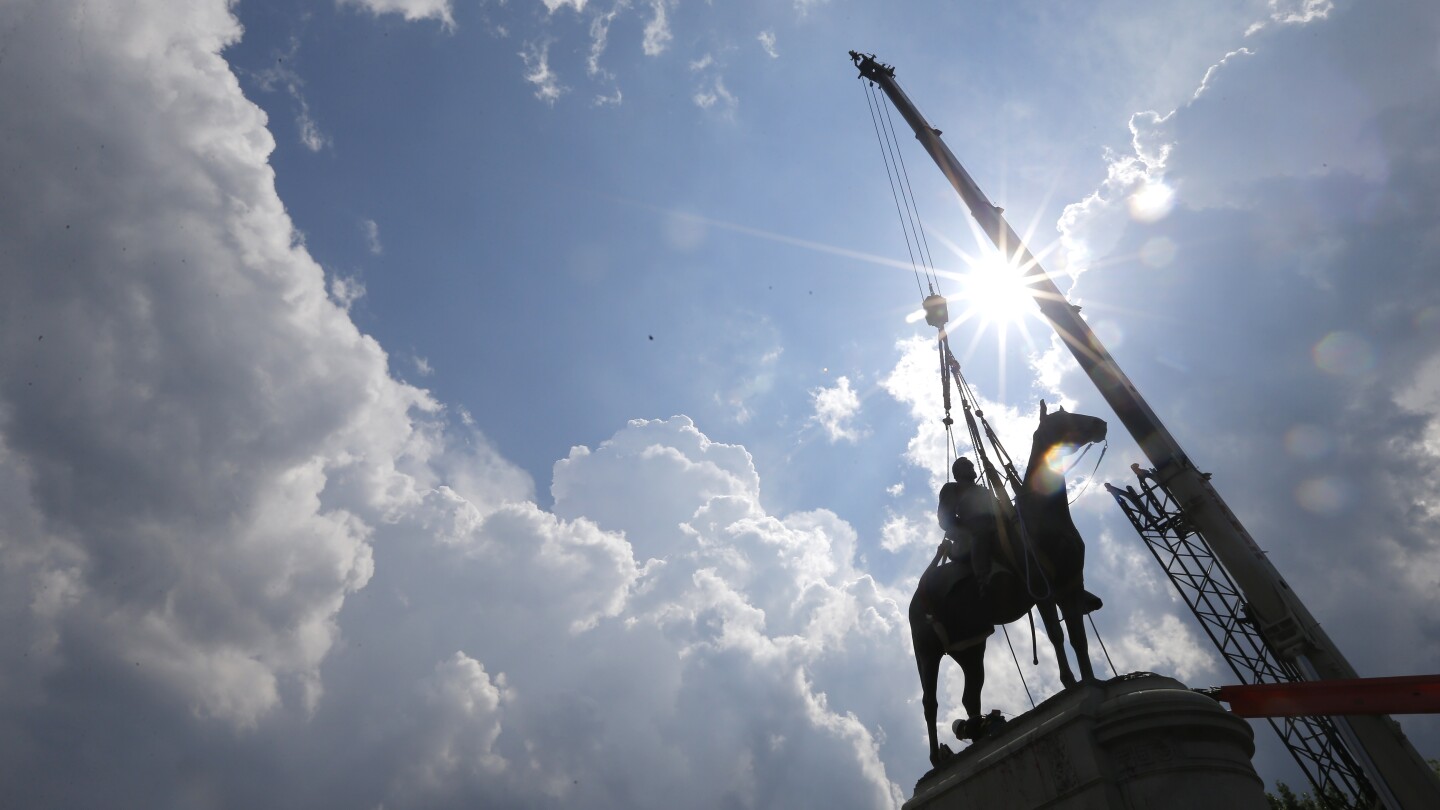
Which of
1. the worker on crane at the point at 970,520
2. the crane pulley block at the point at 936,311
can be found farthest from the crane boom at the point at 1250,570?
the worker on crane at the point at 970,520

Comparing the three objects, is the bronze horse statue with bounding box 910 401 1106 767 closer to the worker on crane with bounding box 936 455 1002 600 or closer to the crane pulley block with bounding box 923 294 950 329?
the worker on crane with bounding box 936 455 1002 600

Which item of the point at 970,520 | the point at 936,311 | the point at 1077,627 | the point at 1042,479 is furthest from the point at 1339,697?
the point at 936,311

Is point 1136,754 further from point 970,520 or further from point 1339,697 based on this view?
point 970,520

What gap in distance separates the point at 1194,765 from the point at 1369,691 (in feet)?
11.0

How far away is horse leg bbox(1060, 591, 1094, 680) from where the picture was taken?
9.35m

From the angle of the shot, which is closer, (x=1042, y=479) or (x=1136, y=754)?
(x=1136, y=754)

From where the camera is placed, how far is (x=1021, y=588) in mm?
10555

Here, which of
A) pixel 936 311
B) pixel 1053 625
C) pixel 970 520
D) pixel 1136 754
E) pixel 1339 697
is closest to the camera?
pixel 1136 754

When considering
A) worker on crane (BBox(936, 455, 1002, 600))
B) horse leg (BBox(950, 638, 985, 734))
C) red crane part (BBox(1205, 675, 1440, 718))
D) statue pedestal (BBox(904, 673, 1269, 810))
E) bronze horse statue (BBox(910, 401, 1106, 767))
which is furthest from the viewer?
horse leg (BBox(950, 638, 985, 734))

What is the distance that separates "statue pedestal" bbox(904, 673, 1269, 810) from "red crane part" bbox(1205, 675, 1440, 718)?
207 cm

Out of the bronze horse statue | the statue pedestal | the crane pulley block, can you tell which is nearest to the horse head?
the bronze horse statue

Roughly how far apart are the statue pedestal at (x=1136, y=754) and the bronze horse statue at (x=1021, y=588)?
1045 mm

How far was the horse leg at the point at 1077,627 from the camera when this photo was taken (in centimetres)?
935

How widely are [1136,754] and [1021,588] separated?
328 cm
